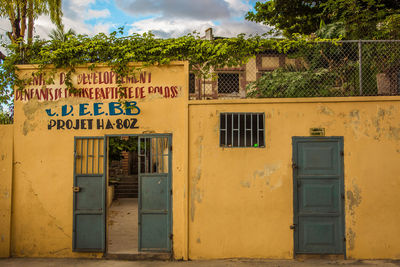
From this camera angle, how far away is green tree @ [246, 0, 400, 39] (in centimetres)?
940

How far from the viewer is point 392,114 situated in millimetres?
6148

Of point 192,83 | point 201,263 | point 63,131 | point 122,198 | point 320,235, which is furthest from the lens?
point 122,198

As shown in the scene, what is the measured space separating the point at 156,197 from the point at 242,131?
2189mm

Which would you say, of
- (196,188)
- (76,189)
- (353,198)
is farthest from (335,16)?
(76,189)

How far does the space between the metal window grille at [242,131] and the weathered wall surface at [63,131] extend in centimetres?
81

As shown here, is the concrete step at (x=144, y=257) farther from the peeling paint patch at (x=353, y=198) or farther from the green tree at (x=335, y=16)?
the green tree at (x=335, y=16)

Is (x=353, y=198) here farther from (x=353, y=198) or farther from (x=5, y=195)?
(x=5, y=195)

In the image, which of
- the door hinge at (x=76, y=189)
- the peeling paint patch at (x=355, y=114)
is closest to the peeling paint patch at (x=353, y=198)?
the peeling paint patch at (x=355, y=114)

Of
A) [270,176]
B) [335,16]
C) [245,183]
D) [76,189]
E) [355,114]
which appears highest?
[335,16]

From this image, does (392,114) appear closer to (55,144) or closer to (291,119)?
(291,119)

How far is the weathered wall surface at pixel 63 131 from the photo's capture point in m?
6.29

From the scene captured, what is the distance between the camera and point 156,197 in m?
6.24

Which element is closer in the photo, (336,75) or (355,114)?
(355,114)

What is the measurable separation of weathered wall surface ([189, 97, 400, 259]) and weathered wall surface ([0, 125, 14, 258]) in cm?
371
